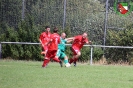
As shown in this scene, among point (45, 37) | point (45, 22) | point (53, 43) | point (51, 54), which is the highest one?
point (45, 22)

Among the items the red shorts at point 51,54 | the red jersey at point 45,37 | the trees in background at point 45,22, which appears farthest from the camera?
the trees in background at point 45,22

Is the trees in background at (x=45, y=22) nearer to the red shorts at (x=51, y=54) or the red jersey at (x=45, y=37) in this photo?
the red jersey at (x=45, y=37)

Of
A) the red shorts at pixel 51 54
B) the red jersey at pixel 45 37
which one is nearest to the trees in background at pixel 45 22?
the red jersey at pixel 45 37

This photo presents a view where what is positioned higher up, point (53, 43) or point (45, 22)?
point (45, 22)

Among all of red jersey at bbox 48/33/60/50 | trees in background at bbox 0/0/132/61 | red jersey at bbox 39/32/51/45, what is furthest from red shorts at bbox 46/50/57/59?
trees in background at bbox 0/0/132/61

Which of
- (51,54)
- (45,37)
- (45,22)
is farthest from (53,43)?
(45,22)

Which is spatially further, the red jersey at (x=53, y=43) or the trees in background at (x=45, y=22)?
the trees in background at (x=45, y=22)

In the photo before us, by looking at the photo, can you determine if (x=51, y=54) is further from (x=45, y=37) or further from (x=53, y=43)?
(x=45, y=37)

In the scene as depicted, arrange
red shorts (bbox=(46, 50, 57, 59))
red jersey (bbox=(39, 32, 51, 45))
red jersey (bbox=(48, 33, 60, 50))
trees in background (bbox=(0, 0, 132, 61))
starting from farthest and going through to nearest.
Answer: trees in background (bbox=(0, 0, 132, 61)) < red jersey (bbox=(39, 32, 51, 45)) < red jersey (bbox=(48, 33, 60, 50)) < red shorts (bbox=(46, 50, 57, 59))

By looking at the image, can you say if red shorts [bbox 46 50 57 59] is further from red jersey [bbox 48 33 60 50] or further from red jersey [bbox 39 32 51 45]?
red jersey [bbox 39 32 51 45]

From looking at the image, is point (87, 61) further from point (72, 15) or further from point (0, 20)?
point (0, 20)

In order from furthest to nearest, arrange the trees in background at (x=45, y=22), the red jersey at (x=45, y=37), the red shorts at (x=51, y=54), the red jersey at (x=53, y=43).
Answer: the trees in background at (x=45, y=22)
the red jersey at (x=45, y=37)
the red jersey at (x=53, y=43)
the red shorts at (x=51, y=54)

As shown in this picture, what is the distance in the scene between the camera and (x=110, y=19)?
3206 cm

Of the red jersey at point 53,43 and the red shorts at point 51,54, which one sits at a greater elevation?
the red jersey at point 53,43
